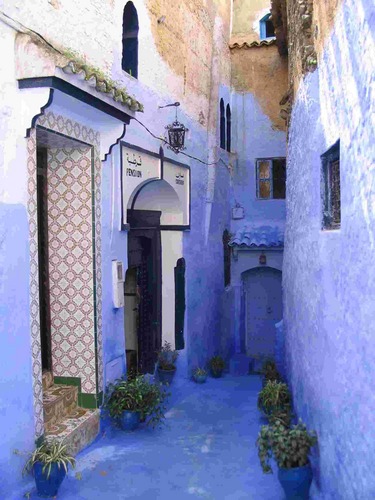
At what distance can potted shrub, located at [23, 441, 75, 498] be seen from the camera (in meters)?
5.13

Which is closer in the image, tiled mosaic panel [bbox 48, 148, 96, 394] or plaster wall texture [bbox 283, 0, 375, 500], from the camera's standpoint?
plaster wall texture [bbox 283, 0, 375, 500]

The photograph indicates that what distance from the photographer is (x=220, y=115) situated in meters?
12.5

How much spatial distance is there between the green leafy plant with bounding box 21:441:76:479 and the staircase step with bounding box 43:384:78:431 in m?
0.71

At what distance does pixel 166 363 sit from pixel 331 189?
17.2 ft

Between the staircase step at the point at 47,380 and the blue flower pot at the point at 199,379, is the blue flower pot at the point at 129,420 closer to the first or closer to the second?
the staircase step at the point at 47,380

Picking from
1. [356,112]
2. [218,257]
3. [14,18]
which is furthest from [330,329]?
[218,257]

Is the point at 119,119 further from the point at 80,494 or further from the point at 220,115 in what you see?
the point at 220,115

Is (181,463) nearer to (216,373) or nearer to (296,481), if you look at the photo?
(296,481)

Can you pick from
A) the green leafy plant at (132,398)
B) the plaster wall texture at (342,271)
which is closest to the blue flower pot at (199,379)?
the green leafy plant at (132,398)

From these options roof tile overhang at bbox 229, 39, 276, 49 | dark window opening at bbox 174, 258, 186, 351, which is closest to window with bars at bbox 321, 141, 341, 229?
dark window opening at bbox 174, 258, 186, 351

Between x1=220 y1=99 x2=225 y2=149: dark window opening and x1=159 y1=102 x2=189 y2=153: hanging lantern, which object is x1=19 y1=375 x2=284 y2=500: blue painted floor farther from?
x1=220 y1=99 x2=225 y2=149: dark window opening

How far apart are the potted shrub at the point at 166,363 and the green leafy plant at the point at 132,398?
222 cm

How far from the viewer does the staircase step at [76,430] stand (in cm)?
592

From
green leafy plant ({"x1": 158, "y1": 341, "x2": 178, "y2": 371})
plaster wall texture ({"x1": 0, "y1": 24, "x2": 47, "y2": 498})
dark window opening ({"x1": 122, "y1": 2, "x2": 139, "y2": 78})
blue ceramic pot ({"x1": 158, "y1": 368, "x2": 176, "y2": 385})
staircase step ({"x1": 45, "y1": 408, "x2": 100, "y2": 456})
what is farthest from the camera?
green leafy plant ({"x1": 158, "y1": 341, "x2": 178, "y2": 371})
